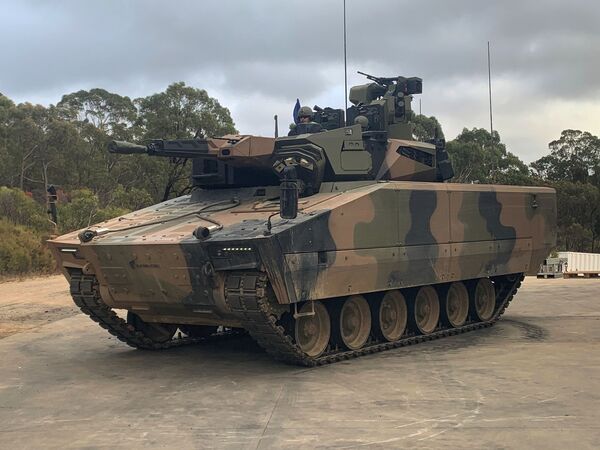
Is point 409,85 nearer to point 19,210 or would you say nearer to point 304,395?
point 304,395

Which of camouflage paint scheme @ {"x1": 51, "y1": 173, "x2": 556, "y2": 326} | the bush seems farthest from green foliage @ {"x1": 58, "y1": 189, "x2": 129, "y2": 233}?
camouflage paint scheme @ {"x1": 51, "y1": 173, "x2": 556, "y2": 326}

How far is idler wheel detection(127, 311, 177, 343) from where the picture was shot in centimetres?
1085

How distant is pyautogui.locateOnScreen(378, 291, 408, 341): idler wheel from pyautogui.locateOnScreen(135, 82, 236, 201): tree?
90.1 ft

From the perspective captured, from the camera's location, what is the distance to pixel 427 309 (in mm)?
11719

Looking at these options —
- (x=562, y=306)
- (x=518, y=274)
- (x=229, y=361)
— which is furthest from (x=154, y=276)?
(x=562, y=306)

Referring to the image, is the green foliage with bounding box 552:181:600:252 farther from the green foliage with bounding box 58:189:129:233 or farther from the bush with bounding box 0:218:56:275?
the bush with bounding box 0:218:56:275

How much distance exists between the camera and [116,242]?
361 inches

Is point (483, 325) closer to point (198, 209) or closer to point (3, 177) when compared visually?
point (198, 209)

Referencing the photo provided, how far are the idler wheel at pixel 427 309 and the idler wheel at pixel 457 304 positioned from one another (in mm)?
533

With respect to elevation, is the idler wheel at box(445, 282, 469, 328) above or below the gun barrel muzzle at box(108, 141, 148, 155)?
below

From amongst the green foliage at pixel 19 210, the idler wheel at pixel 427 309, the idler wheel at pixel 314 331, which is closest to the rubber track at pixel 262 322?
the idler wheel at pixel 314 331

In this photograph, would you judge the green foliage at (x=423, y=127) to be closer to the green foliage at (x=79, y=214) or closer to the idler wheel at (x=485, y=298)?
the green foliage at (x=79, y=214)

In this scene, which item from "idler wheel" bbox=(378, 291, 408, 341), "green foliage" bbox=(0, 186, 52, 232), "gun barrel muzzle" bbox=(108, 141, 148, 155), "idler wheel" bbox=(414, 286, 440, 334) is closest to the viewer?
"gun barrel muzzle" bbox=(108, 141, 148, 155)

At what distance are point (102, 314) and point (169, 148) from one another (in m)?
2.55
